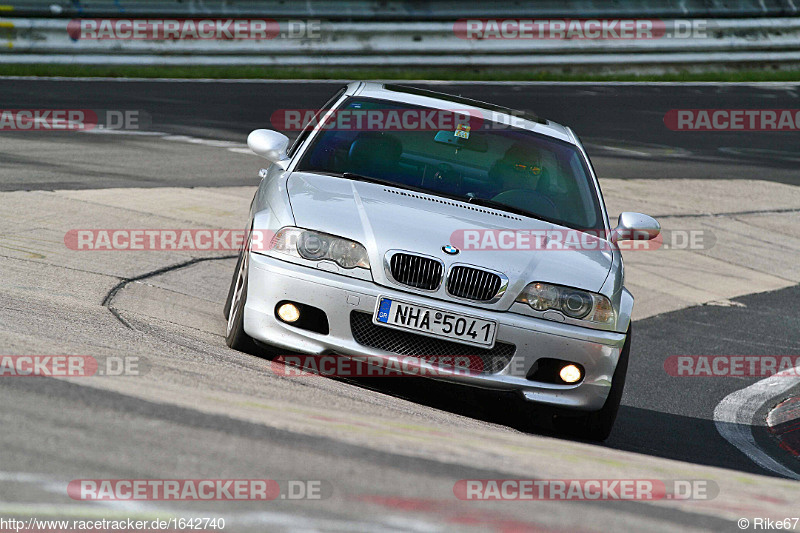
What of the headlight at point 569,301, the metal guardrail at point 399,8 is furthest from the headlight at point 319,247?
the metal guardrail at point 399,8

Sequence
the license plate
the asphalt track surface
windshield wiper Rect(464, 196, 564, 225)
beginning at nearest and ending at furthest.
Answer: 1. the asphalt track surface
2. the license plate
3. windshield wiper Rect(464, 196, 564, 225)

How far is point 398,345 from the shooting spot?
4.98m

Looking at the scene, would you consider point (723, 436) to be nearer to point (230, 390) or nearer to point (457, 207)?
point (457, 207)

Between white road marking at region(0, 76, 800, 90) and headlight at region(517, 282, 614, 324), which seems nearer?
headlight at region(517, 282, 614, 324)

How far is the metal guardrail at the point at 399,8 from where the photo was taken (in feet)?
61.7

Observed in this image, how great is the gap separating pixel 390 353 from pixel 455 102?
94.9 inches

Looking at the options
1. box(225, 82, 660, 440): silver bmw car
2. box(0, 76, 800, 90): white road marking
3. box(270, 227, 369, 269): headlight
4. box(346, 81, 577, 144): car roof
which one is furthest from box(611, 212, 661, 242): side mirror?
box(0, 76, 800, 90): white road marking

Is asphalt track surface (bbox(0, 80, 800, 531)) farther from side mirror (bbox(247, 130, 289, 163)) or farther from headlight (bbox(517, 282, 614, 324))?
side mirror (bbox(247, 130, 289, 163))

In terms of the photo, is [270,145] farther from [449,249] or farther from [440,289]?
[440,289]

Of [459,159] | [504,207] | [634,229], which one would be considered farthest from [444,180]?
[634,229]

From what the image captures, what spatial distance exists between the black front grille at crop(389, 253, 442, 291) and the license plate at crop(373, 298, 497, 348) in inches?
4.5

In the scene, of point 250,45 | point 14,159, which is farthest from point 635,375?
point 250,45

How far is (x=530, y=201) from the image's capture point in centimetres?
599

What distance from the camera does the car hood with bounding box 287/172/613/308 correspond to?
16.5 ft
